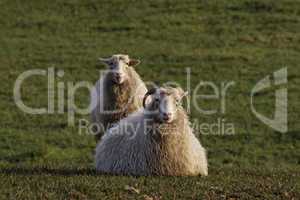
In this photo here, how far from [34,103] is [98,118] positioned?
11.0 metres

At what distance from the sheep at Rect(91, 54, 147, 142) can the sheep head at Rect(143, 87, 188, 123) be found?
7.47 feet

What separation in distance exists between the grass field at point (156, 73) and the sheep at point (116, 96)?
1.20m

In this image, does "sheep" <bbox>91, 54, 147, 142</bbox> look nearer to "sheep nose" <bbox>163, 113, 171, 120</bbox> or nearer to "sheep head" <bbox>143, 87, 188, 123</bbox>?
"sheep head" <bbox>143, 87, 188, 123</bbox>

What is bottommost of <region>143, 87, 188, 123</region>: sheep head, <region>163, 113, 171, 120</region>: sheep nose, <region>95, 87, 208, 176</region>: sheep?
<region>95, 87, 208, 176</region>: sheep

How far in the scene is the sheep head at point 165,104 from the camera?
11695 millimetres

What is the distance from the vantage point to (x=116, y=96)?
47.9 feet

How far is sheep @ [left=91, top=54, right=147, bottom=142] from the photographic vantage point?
14398mm

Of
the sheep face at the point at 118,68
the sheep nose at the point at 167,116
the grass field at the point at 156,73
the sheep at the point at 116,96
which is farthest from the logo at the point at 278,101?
the sheep nose at the point at 167,116

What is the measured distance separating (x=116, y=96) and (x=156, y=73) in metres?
14.0

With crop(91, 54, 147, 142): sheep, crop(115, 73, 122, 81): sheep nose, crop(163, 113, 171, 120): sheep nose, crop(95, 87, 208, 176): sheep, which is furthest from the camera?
crop(115, 73, 122, 81): sheep nose

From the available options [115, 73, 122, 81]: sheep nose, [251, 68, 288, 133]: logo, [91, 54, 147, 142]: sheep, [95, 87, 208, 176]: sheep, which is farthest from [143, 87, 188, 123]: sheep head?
[251, 68, 288, 133]: logo

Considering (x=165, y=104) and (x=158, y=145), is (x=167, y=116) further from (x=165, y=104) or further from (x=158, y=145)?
(x=158, y=145)

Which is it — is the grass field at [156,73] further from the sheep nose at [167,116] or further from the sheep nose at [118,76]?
the sheep nose at [118,76]

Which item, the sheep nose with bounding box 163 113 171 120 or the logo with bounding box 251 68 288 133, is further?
the logo with bounding box 251 68 288 133
